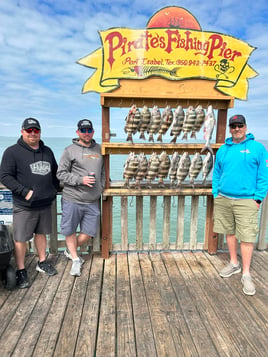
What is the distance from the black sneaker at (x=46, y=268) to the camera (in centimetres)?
304

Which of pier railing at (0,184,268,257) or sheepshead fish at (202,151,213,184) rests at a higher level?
sheepshead fish at (202,151,213,184)

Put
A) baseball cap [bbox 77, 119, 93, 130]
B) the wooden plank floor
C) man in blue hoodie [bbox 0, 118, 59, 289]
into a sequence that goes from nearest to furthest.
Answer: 1. the wooden plank floor
2. man in blue hoodie [bbox 0, 118, 59, 289]
3. baseball cap [bbox 77, 119, 93, 130]

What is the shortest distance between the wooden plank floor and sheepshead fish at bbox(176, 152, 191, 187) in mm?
1178

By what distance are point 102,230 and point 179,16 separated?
2.95 metres

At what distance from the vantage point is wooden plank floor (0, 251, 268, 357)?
1999 mm

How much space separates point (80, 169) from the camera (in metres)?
3.02

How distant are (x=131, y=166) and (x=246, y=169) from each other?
1.33 meters

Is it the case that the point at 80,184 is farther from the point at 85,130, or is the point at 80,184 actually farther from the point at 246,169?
the point at 246,169

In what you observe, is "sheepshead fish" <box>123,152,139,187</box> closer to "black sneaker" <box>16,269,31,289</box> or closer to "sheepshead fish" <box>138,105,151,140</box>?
"sheepshead fish" <box>138,105,151,140</box>

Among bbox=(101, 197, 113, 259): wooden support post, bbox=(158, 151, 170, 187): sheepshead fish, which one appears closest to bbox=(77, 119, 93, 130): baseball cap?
bbox=(158, 151, 170, 187): sheepshead fish

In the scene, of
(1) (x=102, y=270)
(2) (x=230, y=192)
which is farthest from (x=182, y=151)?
(1) (x=102, y=270)

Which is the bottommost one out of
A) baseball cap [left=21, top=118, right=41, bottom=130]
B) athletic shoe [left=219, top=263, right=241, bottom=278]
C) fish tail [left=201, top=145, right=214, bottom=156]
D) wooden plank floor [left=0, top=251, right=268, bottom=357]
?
wooden plank floor [left=0, top=251, right=268, bottom=357]

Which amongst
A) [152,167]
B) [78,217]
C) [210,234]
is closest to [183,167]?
[152,167]

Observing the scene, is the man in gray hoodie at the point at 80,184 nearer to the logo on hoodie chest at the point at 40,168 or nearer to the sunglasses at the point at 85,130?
the sunglasses at the point at 85,130
